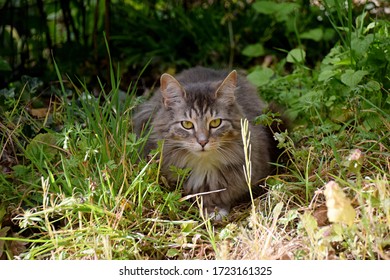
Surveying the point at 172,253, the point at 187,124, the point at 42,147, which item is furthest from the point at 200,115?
the point at 42,147

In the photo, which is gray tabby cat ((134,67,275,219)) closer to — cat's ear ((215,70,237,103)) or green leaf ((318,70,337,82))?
cat's ear ((215,70,237,103))

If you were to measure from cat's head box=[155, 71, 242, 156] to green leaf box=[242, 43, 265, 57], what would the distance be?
1.96m

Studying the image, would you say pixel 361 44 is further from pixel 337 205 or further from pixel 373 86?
pixel 337 205

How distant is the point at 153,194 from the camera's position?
336 centimetres

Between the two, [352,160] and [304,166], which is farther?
[304,166]

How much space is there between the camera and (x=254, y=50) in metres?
5.51

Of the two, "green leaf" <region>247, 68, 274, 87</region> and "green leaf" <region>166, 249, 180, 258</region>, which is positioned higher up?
"green leaf" <region>247, 68, 274, 87</region>

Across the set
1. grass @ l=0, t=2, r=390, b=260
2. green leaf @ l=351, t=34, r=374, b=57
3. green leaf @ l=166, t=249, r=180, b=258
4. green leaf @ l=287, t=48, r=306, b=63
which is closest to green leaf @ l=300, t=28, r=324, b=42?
green leaf @ l=287, t=48, r=306, b=63

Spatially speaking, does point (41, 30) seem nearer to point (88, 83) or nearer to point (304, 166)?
point (88, 83)

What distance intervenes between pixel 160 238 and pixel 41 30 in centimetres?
265

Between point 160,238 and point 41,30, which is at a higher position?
point 41,30

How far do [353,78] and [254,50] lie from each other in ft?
5.81

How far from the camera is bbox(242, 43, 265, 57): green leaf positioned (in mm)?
5496

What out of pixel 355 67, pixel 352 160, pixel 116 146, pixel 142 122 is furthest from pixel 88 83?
pixel 352 160
